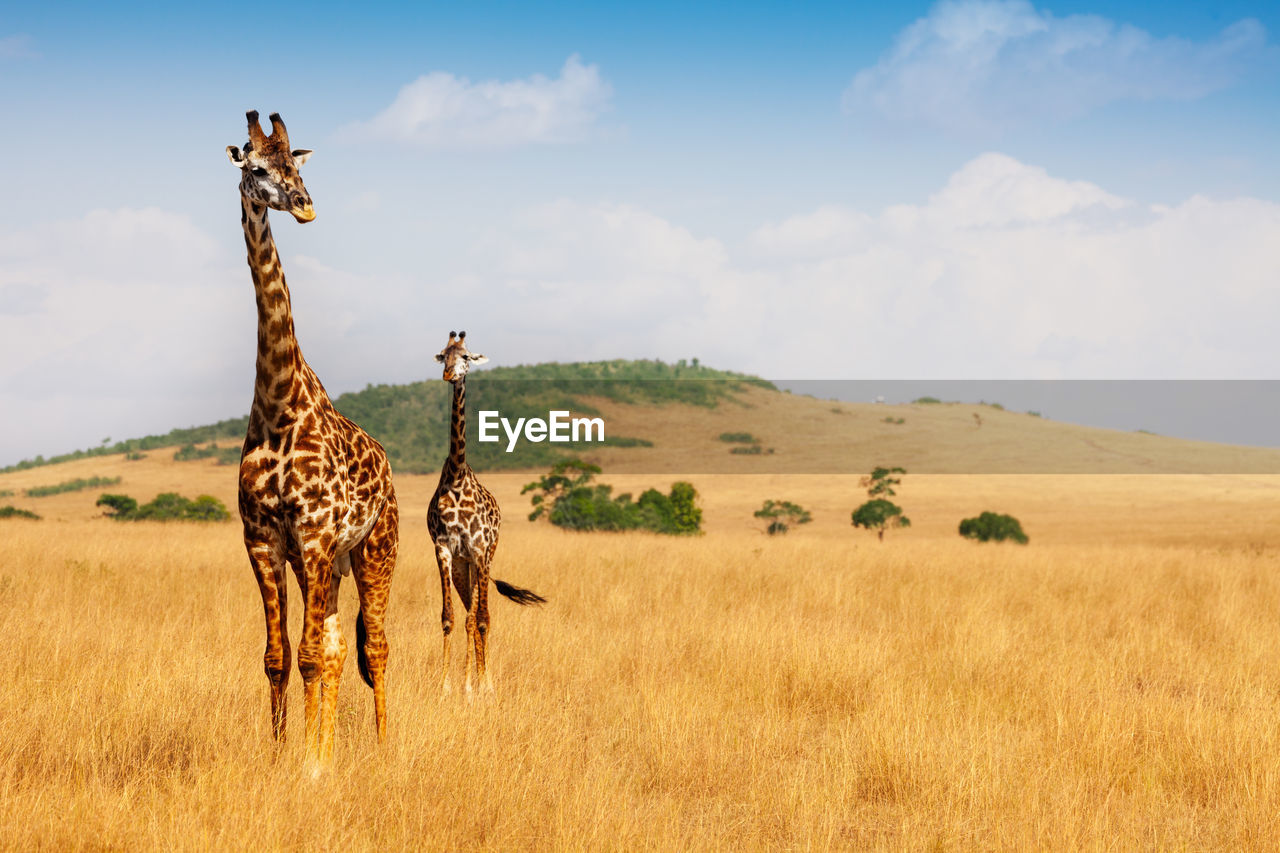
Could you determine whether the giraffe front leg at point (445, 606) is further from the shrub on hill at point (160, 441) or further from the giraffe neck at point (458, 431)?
the shrub on hill at point (160, 441)

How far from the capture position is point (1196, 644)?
1032cm

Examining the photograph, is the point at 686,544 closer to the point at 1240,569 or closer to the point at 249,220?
the point at 1240,569

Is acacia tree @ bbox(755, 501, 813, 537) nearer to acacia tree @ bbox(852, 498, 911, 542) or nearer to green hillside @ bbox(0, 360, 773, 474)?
acacia tree @ bbox(852, 498, 911, 542)

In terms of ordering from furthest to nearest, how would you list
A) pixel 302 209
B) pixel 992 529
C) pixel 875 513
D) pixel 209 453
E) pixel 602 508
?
pixel 209 453 → pixel 875 513 → pixel 992 529 → pixel 602 508 → pixel 302 209

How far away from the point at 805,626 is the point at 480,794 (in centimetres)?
556

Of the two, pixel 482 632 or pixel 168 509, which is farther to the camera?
pixel 168 509

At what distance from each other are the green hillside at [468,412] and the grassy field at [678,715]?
50706mm

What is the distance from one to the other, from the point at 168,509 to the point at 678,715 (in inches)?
1160

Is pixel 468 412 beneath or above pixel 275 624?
above

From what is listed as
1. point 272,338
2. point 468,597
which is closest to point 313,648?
point 272,338

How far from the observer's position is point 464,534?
8.08 meters

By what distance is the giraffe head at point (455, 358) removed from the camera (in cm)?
785

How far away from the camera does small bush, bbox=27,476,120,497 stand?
54.6 metres

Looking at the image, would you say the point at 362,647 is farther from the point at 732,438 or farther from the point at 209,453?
the point at 732,438
